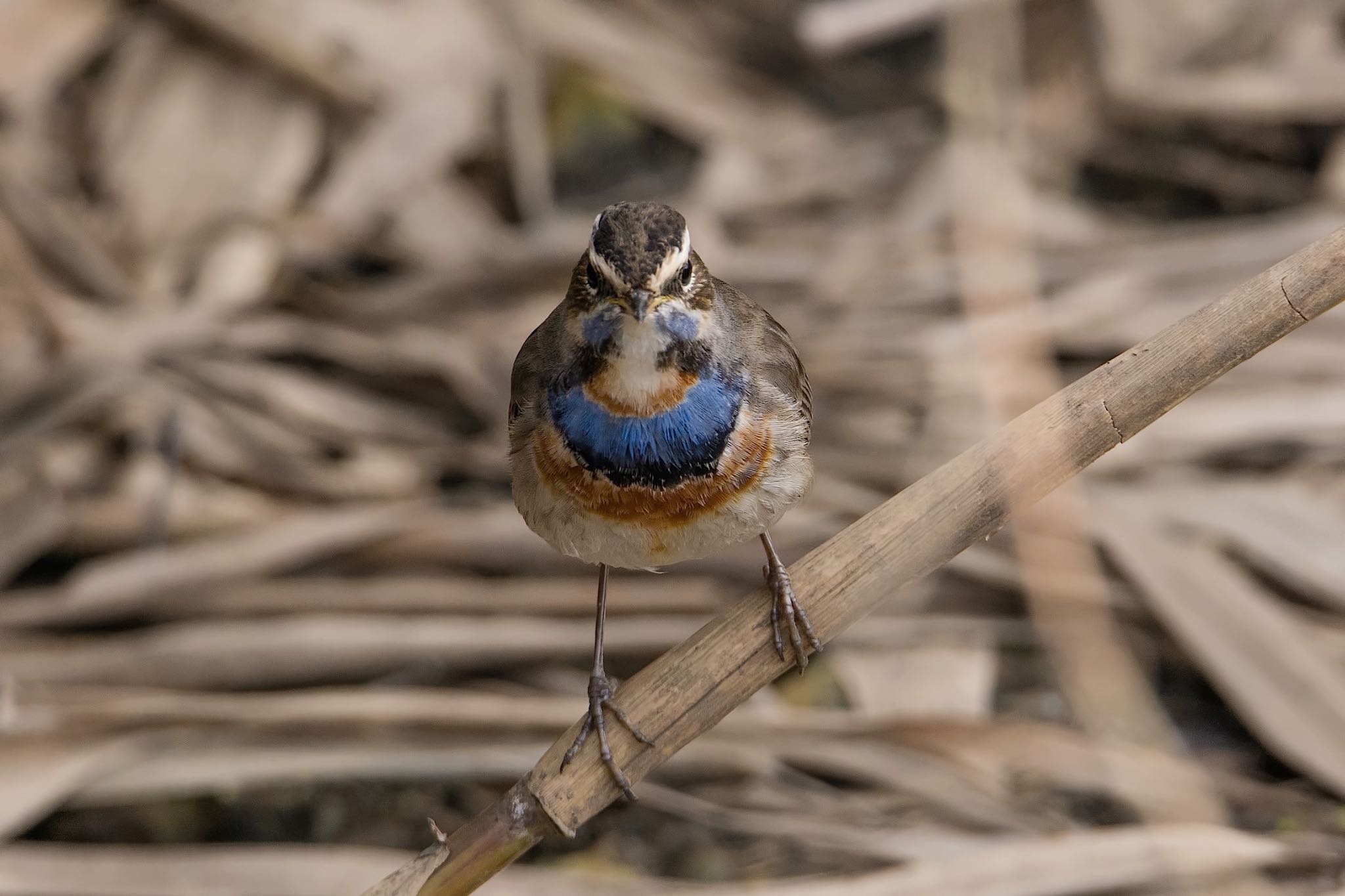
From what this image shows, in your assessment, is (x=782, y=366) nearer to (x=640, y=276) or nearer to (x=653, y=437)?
(x=653, y=437)

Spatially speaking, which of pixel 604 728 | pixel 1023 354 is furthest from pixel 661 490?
pixel 1023 354

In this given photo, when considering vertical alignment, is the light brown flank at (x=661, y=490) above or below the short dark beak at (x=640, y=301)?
below

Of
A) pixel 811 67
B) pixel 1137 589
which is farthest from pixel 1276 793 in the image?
pixel 811 67

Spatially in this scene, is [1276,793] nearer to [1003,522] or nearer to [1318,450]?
[1318,450]

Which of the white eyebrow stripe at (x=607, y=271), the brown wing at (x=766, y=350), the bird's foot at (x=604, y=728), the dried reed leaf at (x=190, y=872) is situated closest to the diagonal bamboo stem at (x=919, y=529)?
the bird's foot at (x=604, y=728)

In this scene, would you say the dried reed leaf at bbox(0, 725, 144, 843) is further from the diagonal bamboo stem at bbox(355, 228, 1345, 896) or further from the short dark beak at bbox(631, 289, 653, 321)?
the short dark beak at bbox(631, 289, 653, 321)

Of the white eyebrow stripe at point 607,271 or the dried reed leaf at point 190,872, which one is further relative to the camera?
the dried reed leaf at point 190,872

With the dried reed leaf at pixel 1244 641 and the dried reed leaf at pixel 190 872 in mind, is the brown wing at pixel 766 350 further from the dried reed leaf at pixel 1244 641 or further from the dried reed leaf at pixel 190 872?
the dried reed leaf at pixel 1244 641

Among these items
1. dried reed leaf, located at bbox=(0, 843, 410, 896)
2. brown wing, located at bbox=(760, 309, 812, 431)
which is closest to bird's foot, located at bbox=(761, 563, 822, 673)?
brown wing, located at bbox=(760, 309, 812, 431)
